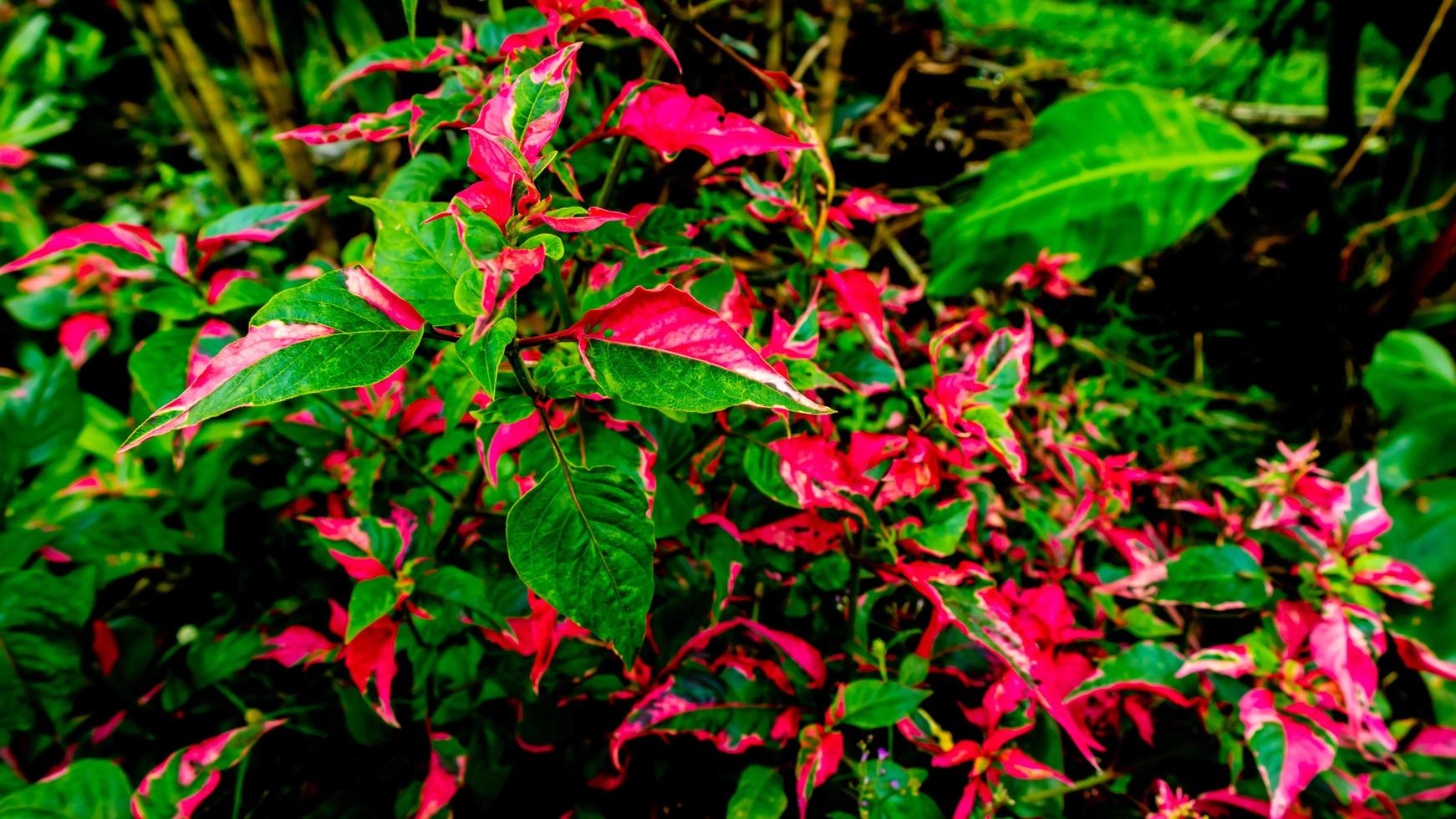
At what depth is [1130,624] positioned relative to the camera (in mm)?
917

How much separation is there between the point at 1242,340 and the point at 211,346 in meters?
2.05

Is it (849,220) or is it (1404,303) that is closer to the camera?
(849,220)

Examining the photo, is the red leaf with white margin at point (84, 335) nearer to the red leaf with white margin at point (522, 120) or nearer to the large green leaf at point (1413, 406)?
the red leaf with white margin at point (522, 120)

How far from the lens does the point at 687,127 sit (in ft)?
1.92

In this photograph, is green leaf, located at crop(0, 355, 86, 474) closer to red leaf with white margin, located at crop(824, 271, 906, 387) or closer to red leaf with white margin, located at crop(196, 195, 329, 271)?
red leaf with white margin, located at crop(196, 195, 329, 271)

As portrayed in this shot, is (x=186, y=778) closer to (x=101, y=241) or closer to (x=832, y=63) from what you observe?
(x=101, y=241)

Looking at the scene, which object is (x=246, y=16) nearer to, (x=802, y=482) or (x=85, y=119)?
(x=802, y=482)

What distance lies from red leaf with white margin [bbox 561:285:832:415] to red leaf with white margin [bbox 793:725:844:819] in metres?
0.42

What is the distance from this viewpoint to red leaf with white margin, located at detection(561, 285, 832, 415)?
1.34 feet

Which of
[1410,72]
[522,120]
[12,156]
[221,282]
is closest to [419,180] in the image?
[221,282]

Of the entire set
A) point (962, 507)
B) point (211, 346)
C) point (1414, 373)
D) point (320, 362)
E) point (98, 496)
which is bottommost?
point (98, 496)

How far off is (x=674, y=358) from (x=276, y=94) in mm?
1305

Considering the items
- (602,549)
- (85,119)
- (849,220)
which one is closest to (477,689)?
(602,549)

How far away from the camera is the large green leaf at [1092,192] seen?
144 centimetres
